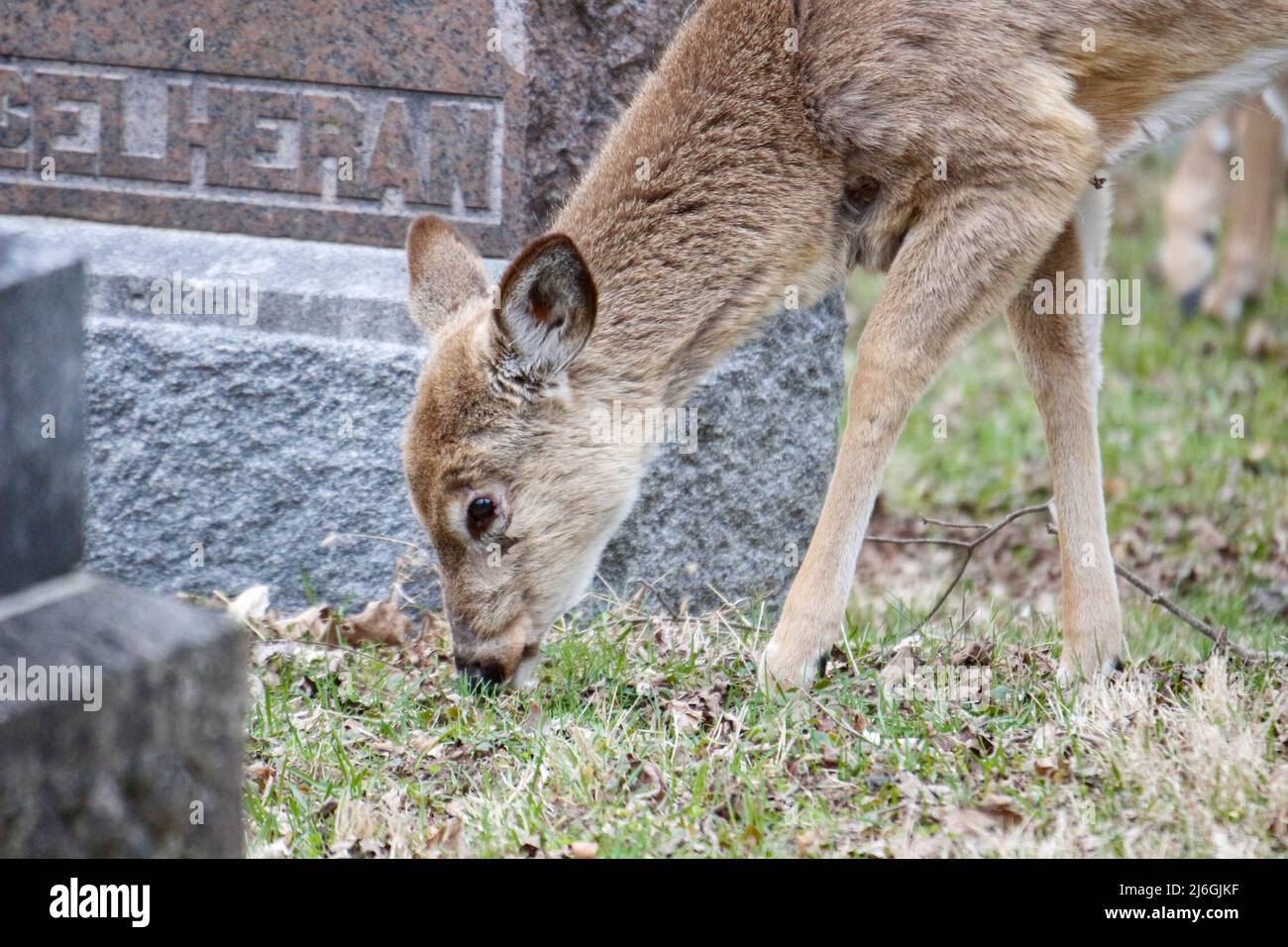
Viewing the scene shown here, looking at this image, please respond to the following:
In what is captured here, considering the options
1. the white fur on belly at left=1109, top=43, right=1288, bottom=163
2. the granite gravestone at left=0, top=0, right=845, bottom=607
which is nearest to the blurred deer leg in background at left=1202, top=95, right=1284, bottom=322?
the granite gravestone at left=0, top=0, right=845, bottom=607

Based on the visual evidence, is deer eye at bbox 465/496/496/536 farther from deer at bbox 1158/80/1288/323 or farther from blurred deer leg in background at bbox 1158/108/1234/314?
blurred deer leg in background at bbox 1158/108/1234/314

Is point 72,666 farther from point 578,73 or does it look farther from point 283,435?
point 578,73

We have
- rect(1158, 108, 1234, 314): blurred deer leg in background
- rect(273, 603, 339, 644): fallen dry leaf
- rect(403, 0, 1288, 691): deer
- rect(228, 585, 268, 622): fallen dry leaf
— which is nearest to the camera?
rect(403, 0, 1288, 691): deer

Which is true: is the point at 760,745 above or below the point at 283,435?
below

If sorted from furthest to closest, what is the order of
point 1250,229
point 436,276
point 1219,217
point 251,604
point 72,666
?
point 1219,217 < point 1250,229 < point 251,604 < point 436,276 < point 72,666

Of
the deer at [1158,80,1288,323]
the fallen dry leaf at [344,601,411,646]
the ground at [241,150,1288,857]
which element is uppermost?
the deer at [1158,80,1288,323]

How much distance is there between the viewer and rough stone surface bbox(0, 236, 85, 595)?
253 centimetres

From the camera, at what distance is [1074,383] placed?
5.21m

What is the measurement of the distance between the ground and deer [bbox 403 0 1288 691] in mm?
268

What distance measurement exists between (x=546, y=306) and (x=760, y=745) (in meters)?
1.41

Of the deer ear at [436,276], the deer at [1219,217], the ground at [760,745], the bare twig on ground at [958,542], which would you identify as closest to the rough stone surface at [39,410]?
the ground at [760,745]

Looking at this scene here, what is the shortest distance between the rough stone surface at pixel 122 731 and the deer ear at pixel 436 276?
231 cm

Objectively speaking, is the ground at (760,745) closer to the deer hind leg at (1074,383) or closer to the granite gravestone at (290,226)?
the deer hind leg at (1074,383)

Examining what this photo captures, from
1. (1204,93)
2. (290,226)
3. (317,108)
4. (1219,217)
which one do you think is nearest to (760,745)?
(1204,93)
